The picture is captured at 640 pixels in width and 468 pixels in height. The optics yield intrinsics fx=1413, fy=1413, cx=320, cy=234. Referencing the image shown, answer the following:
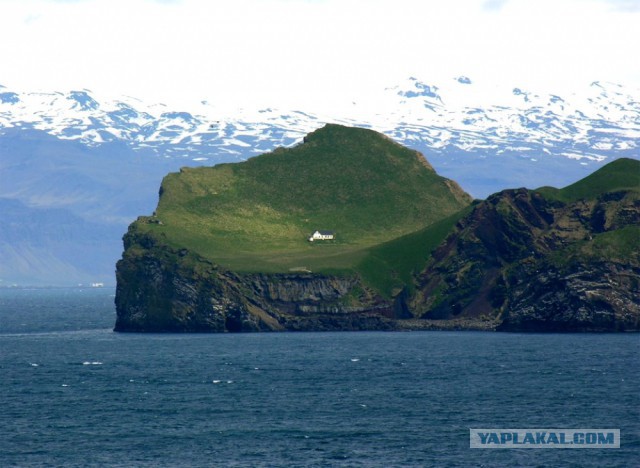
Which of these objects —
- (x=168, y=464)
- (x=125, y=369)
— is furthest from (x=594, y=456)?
(x=125, y=369)

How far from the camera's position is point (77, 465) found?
395 feet

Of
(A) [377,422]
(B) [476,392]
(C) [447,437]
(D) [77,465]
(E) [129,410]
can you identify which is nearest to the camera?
(D) [77,465]

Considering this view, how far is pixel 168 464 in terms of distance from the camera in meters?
120

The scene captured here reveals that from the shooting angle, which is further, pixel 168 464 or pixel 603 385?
pixel 603 385

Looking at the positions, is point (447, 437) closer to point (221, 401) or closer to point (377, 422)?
point (377, 422)

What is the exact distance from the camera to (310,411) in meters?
150

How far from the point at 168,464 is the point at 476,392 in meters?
52.9

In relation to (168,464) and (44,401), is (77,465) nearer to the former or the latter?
(168,464)

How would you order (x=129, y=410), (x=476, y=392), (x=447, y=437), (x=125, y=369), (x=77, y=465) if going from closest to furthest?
1. (x=77, y=465)
2. (x=447, y=437)
3. (x=129, y=410)
4. (x=476, y=392)
5. (x=125, y=369)

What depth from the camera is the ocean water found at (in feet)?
407

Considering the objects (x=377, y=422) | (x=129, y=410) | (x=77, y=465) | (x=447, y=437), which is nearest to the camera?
(x=77, y=465)

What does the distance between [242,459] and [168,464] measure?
258 inches

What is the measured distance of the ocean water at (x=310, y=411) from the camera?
407ft

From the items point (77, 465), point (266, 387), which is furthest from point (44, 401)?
point (77, 465)
